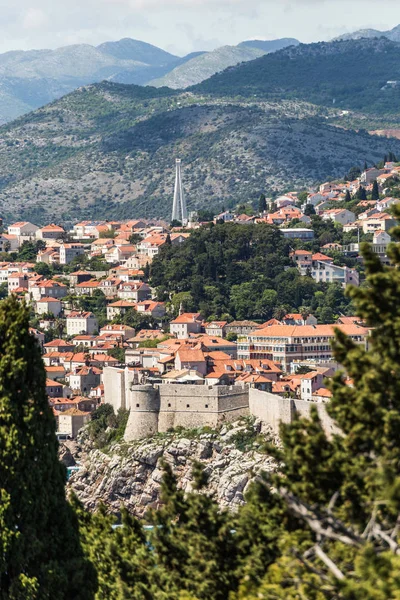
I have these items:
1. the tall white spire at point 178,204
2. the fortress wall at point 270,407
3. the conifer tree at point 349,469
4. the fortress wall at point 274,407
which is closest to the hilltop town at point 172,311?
the fortress wall at point 270,407

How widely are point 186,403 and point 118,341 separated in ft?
76.6

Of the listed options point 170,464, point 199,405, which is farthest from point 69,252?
point 170,464

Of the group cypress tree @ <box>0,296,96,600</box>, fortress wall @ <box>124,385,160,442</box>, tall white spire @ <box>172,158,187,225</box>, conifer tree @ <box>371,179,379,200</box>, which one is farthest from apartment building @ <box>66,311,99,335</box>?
tall white spire @ <box>172,158,187,225</box>

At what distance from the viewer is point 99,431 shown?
8138cm

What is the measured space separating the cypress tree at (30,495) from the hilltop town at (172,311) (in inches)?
1210

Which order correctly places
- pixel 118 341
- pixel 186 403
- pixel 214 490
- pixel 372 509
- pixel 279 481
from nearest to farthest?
pixel 372 509, pixel 279 481, pixel 214 490, pixel 186 403, pixel 118 341

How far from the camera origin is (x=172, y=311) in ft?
351

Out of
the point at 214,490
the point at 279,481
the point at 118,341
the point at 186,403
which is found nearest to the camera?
the point at 279,481

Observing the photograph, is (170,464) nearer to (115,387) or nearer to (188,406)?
(188,406)

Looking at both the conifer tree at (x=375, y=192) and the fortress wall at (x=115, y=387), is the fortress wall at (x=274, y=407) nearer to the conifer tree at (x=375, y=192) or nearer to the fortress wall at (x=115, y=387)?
the fortress wall at (x=115, y=387)

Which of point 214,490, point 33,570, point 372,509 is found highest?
point 372,509

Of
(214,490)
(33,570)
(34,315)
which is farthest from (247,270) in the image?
(33,570)

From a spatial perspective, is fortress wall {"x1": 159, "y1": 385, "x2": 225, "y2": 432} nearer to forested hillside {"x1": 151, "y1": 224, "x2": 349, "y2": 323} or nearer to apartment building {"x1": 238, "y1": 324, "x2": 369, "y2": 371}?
apartment building {"x1": 238, "y1": 324, "x2": 369, "y2": 371}

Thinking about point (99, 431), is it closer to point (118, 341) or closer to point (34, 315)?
point (118, 341)
